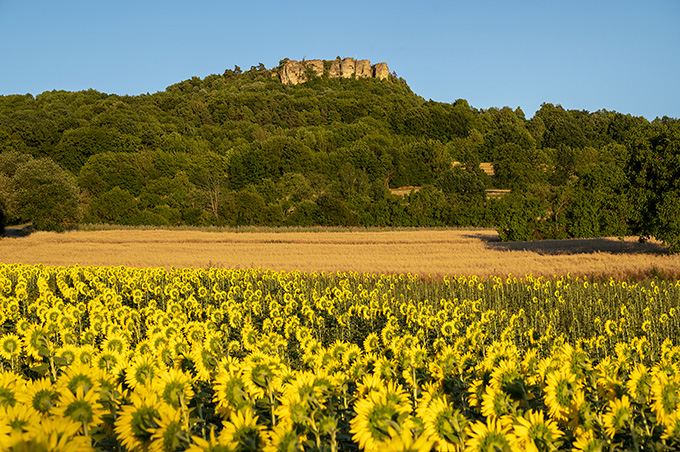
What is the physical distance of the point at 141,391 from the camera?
2.90 m

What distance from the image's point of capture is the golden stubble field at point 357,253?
2073 cm

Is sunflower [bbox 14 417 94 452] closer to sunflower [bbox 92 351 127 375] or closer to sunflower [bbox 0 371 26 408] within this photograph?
sunflower [bbox 0 371 26 408]

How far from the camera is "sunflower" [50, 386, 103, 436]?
2.86 metres

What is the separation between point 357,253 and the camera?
3047cm

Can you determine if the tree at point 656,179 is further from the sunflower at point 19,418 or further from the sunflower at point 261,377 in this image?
the sunflower at point 19,418

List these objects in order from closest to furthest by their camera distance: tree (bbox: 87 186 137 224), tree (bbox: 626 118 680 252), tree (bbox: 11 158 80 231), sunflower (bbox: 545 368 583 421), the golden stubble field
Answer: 1. sunflower (bbox: 545 368 583 421)
2. the golden stubble field
3. tree (bbox: 626 118 680 252)
4. tree (bbox: 11 158 80 231)
5. tree (bbox: 87 186 137 224)

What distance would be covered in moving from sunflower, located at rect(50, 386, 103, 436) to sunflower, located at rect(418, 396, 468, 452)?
1.85 meters

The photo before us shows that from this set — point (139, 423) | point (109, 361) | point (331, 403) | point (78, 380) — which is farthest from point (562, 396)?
point (109, 361)

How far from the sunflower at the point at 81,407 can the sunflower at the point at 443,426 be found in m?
1.85

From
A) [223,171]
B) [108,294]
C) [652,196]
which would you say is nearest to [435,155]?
[223,171]

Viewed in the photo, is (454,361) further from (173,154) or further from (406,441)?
(173,154)

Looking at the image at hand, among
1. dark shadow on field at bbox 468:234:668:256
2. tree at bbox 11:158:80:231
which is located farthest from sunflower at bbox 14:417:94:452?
tree at bbox 11:158:80:231

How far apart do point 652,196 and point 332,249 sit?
17.9m

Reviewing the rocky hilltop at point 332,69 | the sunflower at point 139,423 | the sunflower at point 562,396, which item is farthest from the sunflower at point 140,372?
the rocky hilltop at point 332,69
